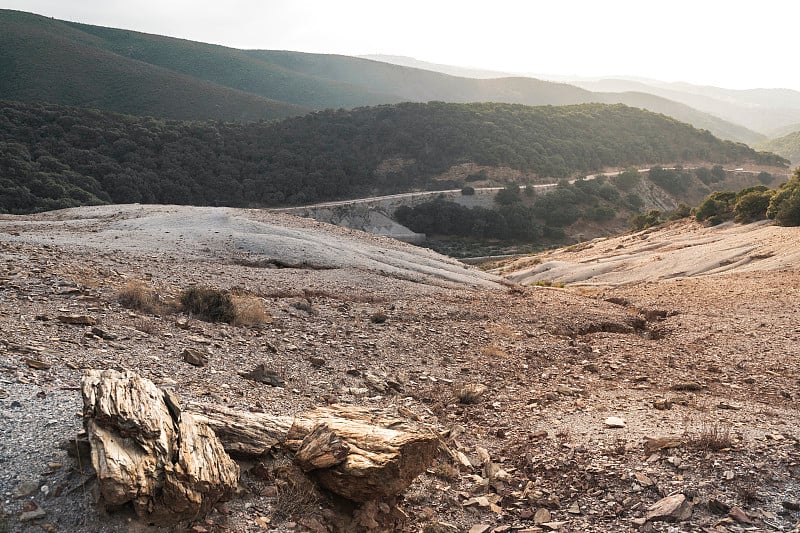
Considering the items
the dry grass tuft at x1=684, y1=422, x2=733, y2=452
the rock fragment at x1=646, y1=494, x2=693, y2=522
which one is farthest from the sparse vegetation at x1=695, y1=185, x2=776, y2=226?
the rock fragment at x1=646, y1=494, x2=693, y2=522

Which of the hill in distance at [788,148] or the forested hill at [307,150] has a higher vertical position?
the hill in distance at [788,148]

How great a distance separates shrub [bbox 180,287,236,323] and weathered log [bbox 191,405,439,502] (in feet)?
13.5

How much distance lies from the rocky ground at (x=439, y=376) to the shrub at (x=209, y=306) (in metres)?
0.39

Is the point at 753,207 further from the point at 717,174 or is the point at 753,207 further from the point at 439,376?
the point at 717,174

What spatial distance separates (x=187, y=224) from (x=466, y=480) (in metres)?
16.3

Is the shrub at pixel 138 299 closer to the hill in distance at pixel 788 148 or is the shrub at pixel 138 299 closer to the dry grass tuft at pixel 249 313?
the dry grass tuft at pixel 249 313

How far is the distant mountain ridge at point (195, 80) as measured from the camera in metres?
73.9

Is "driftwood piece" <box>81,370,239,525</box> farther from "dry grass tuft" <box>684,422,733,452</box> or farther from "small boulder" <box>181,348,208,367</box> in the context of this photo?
"dry grass tuft" <box>684,422,733,452</box>

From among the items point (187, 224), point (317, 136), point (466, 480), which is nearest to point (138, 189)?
point (317, 136)

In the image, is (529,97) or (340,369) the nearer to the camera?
(340,369)

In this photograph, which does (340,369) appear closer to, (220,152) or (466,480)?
(466,480)

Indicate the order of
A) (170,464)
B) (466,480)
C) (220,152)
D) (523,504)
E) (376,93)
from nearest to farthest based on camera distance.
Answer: (170,464)
(523,504)
(466,480)
(220,152)
(376,93)

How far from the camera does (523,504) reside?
616 centimetres

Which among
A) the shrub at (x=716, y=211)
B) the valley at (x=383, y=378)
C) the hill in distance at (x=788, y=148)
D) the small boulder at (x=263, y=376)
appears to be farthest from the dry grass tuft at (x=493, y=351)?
the hill in distance at (x=788, y=148)
